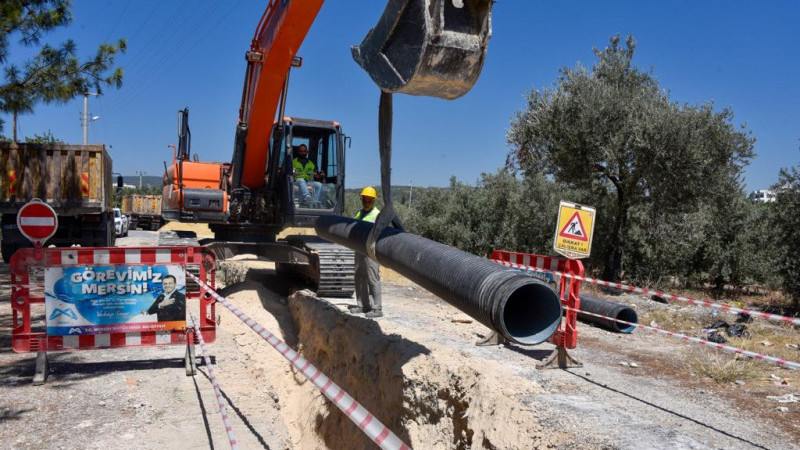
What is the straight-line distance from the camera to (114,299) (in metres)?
6.04

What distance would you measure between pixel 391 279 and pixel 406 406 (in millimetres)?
9104

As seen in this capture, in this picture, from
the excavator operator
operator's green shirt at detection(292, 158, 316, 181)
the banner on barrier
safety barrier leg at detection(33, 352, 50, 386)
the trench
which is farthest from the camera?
operator's green shirt at detection(292, 158, 316, 181)

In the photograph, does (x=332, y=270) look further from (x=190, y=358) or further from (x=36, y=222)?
(x=36, y=222)

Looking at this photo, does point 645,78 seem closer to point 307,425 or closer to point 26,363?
point 307,425

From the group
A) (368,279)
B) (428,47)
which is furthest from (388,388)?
(428,47)

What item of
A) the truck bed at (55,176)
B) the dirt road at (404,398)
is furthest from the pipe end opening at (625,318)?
the truck bed at (55,176)

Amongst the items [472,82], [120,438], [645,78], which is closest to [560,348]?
[472,82]

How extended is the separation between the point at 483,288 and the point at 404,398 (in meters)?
2.86

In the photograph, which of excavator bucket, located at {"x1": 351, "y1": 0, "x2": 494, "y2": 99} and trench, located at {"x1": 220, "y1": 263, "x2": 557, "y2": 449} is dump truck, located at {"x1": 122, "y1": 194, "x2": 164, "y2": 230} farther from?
excavator bucket, located at {"x1": 351, "y1": 0, "x2": 494, "y2": 99}

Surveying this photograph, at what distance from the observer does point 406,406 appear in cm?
593

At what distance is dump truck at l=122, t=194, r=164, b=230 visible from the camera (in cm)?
3806

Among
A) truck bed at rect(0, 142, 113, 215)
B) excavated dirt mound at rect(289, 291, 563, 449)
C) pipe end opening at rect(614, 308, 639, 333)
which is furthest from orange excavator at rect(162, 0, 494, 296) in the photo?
pipe end opening at rect(614, 308, 639, 333)

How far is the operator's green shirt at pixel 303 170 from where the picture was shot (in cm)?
1035

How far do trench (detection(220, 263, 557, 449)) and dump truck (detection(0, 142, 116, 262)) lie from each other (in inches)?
216
